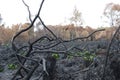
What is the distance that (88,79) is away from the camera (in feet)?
16.9

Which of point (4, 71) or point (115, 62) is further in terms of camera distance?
point (4, 71)

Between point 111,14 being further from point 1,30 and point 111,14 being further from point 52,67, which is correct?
point 52,67

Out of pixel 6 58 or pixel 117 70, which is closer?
pixel 117 70

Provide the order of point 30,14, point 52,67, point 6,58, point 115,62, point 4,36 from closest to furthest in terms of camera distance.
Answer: point 30,14 → point 52,67 → point 115,62 → point 6,58 → point 4,36

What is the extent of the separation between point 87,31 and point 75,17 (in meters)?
3.36

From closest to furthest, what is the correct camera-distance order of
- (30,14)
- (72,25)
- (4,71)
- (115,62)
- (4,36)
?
(30,14) < (115,62) < (4,71) < (4,36) < (72,25)

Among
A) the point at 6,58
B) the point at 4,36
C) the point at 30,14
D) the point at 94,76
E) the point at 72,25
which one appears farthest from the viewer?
the point at 72,25

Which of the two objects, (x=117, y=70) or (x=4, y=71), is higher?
(x=117, y=70)

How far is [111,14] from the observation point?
59.3 m

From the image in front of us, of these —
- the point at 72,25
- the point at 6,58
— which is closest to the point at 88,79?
the point at 6,58

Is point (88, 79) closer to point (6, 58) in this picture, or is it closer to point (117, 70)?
point (117, 70)

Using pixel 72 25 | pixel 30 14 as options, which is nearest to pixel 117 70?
pixel 30 14

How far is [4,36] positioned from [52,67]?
47.8 metres

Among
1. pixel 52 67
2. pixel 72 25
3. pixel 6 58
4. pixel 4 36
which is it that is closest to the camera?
pixel 52 67
